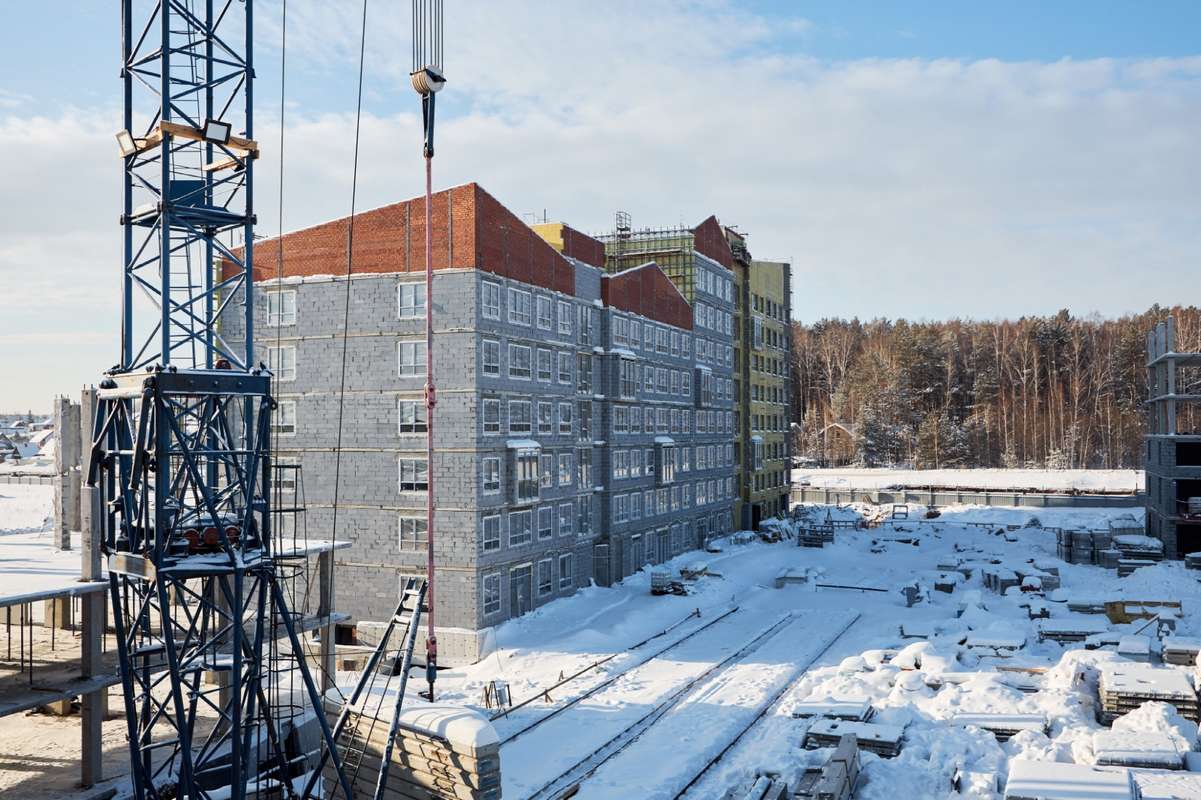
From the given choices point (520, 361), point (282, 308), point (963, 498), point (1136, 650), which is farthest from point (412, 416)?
point (963, 498)

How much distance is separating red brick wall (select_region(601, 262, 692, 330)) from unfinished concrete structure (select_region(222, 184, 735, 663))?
Answer: 392cm

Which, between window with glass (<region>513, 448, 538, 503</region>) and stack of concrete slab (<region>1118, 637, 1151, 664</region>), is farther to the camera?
window with glass (<region>513, 448, 538, 503</region>)

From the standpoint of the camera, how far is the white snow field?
23.6m

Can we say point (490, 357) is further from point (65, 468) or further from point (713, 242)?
point (713, 242)

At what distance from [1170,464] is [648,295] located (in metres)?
33.2

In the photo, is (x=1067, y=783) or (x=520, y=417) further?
(x=520, y=417)

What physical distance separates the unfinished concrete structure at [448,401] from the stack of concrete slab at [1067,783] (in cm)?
2244

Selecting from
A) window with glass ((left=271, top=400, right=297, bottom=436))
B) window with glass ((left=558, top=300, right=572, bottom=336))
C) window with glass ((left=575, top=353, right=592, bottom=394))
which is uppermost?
window with glass ((left=558, top=300, right=572, bottom=336))

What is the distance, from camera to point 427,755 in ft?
64.6

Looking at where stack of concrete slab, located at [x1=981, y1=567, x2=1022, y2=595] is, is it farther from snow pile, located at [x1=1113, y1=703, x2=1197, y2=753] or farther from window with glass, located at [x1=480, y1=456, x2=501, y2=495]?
window with glass, located at [x1=480, y1=456, x2=501, y2=495]

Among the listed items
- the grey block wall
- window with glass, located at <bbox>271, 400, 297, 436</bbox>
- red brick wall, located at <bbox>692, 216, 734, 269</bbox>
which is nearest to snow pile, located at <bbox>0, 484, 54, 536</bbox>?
window with glass, located at <bbox>271, 400, 297, 436</bbox>

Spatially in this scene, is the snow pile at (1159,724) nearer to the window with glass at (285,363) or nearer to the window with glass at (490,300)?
the window with glass at (490,300)

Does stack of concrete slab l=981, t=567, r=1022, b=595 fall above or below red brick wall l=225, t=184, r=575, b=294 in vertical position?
below

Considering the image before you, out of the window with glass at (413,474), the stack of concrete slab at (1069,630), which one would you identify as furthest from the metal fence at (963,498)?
the window with glass at (413,474)
